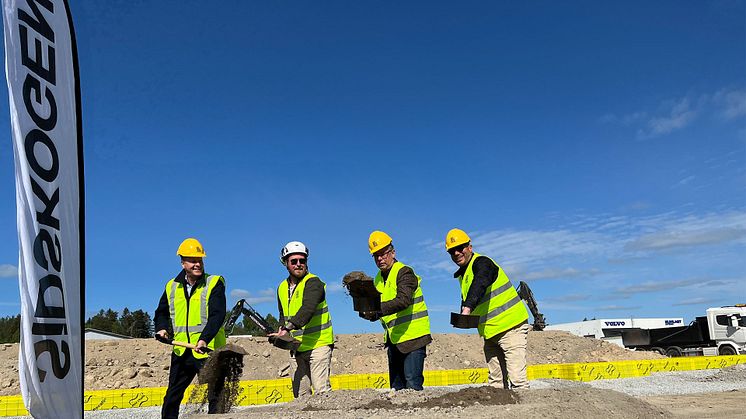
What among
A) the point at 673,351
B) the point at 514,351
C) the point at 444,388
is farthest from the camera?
the point at 673,351

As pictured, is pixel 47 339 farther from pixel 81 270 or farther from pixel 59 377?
pixel 81 270

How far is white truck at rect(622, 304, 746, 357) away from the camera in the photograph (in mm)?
25031

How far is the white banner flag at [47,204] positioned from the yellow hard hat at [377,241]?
2658 millimetres

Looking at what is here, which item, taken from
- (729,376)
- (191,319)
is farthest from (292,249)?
(729,376)

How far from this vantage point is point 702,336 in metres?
26.7

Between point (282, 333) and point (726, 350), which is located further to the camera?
point (726, 350)

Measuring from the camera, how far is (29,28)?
3723mm

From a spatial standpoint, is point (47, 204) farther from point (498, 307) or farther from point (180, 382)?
point (498, 307)

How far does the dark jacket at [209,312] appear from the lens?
528cm

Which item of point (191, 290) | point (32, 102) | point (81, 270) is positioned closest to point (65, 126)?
point (32, 102)

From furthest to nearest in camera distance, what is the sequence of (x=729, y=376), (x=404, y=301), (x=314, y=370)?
1. (x=729, y=376)
2. (x=314, y=370)
3. (x=404, y=301)

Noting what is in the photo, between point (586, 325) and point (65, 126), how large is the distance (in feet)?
104

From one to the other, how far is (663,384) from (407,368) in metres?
9.75

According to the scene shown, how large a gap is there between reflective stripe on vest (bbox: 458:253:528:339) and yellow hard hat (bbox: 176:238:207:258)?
2589 mm
